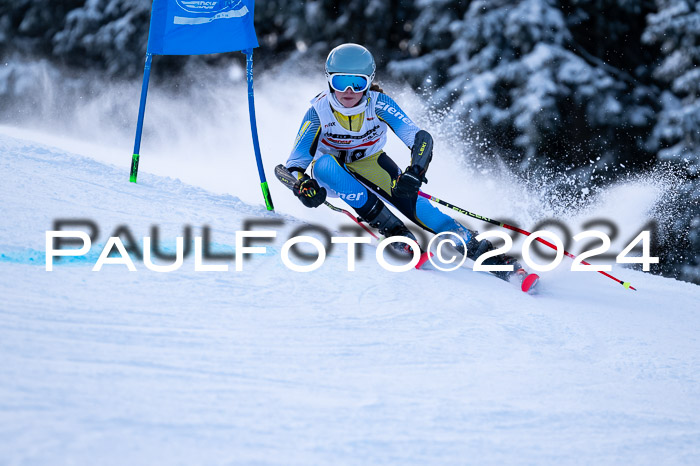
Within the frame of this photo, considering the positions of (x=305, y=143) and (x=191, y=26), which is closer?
(x=305, y=143)

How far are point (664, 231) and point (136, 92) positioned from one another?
928cm

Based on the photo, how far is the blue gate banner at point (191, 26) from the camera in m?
4.34

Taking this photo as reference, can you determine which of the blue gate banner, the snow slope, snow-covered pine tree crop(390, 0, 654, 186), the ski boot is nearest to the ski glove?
the ski boot

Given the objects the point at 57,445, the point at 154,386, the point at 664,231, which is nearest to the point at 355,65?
the point at 154,386

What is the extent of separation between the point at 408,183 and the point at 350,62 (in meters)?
0.71

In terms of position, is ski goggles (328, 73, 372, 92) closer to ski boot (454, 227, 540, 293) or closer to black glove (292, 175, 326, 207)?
black glove (292, 175, 326, 207)

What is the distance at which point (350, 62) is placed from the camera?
11.9 ft

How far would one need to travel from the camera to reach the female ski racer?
3.64 metres

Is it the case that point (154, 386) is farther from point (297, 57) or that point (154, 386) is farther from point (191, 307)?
point (297, 57)

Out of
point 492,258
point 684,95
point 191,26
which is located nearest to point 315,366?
point 492,258

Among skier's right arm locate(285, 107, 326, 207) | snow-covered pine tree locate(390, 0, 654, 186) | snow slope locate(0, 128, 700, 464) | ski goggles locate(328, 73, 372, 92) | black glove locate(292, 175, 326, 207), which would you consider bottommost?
snow slope locate(0, 128, 700, 464)

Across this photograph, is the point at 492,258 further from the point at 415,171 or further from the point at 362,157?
the point at 362,157

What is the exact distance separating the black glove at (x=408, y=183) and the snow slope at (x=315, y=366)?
1.57 ft

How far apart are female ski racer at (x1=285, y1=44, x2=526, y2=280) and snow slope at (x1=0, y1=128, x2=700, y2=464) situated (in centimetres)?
37
